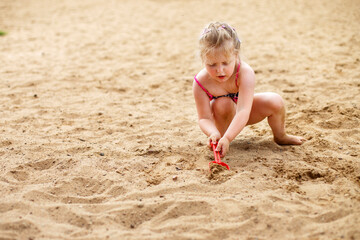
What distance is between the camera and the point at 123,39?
677 centimetres

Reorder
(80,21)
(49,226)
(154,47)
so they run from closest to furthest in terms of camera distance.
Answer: (49,226)
(154,47)
(80,21)

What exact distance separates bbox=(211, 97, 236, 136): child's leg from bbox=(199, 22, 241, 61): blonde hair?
0.42 meters

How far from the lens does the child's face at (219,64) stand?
2.53 m

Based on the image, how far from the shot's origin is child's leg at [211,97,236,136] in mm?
2842

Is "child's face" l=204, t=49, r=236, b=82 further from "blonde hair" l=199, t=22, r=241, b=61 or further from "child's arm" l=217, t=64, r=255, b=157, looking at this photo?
"child's arm" l=217, t=64, r=255, b=157

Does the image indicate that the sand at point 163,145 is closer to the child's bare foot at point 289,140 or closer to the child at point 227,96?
the child's bare foot at point 289,140

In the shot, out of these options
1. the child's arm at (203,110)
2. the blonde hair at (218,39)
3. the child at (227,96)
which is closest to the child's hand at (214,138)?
the child at (227,96)

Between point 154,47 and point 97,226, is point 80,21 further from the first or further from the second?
point 97,226

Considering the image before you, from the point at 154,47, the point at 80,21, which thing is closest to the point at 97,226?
the point at 154,47

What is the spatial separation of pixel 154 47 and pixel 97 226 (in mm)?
4574

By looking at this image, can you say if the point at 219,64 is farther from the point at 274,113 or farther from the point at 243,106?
the point at 274,113

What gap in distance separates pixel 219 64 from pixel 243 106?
14.1 inches

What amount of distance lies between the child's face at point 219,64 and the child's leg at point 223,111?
276mm

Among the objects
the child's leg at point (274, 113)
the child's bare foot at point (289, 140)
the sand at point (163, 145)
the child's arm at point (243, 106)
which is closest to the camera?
the sand at point (163, 145)
